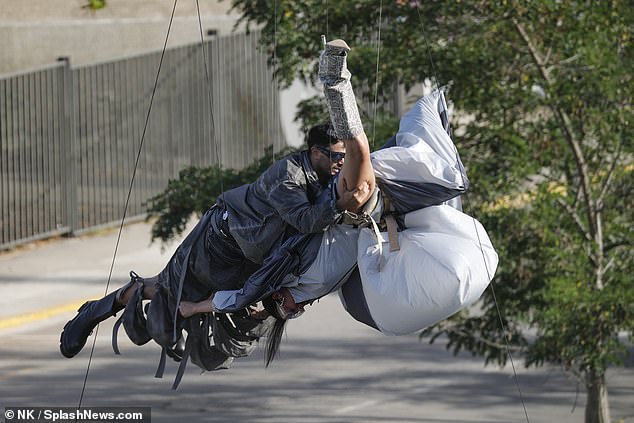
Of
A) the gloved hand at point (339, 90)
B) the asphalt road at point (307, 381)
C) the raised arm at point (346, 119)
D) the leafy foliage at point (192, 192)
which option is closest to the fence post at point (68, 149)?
the asphalt road at point (307, 381)

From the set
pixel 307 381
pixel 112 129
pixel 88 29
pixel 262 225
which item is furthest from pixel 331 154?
pixel 88 29

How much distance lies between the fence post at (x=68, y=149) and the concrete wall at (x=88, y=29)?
70 centimetres

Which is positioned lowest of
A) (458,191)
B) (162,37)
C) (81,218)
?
(81,218)

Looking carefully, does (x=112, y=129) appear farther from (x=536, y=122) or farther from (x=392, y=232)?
(x=392, y=232)

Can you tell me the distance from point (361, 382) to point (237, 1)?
4.20 metres

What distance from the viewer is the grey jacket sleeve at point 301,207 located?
4922 millimetres

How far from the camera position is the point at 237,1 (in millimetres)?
8867

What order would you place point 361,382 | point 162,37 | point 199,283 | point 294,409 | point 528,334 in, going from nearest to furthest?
point 199,283 → point 294,409 → point 361,382 → point 528,334 → point 162,37

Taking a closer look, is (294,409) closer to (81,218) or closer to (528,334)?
(528,334)

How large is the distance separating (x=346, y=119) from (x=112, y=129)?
45.2 feet

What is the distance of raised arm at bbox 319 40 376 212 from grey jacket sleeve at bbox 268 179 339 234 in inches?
5.5

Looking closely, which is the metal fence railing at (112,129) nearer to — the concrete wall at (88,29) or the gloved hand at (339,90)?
the concrete wall at (88,29)

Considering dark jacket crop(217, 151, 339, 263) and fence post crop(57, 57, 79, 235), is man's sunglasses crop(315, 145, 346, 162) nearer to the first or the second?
dark jacket crop(217, 151, 339, 263)

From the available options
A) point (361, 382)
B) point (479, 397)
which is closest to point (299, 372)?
point (361, 382)
